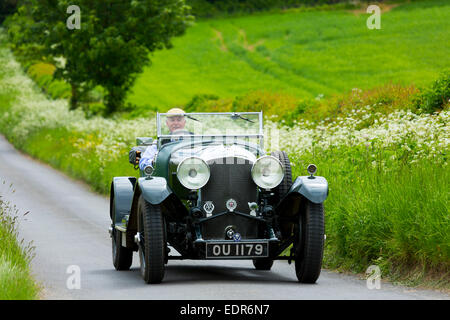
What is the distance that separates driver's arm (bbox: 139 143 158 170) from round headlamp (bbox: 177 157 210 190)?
1663mm

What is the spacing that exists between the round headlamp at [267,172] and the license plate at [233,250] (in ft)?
2.35

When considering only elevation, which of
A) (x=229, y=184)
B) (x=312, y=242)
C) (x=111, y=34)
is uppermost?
(x=111, y=34)

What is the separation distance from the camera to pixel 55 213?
62.6ft

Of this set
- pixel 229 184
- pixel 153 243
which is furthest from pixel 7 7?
pixel 153 243

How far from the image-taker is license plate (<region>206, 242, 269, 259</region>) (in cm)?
928

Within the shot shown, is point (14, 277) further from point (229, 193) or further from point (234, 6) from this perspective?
point (234, 6)

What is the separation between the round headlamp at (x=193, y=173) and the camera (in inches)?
374

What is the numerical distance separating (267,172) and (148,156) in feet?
7.12

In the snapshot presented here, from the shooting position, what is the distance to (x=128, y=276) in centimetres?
1070

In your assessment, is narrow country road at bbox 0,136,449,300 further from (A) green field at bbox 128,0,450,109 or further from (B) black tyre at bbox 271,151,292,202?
(A) green field at bbox 128,0,450,109

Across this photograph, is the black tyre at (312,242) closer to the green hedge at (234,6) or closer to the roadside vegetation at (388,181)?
the roadside vegetation at (388,181)

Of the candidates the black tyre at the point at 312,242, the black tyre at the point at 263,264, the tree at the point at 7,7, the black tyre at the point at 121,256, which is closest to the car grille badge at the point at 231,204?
the black tyre at the point at 312,242

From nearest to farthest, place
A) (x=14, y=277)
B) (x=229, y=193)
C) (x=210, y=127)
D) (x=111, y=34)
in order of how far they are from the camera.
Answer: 1. (x=14, y=277)
2. (x=229, y=193)
3. (x=210, y=127)
4. (x=111, y=34)

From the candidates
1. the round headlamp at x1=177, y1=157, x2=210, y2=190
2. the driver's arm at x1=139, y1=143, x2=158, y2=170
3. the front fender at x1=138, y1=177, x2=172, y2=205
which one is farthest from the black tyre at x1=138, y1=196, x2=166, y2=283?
the driver's arm at x1=139, y1=143, x2=158, y2=170
